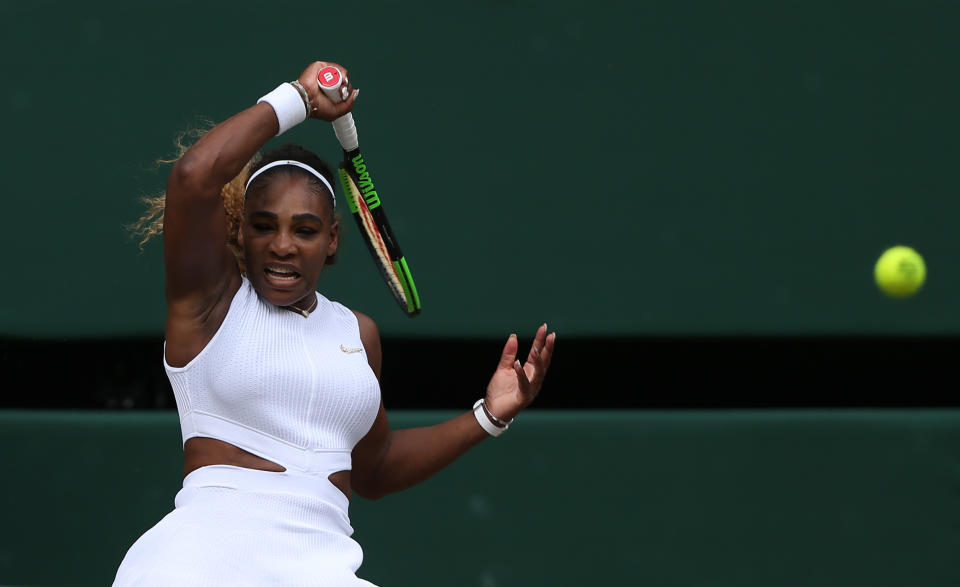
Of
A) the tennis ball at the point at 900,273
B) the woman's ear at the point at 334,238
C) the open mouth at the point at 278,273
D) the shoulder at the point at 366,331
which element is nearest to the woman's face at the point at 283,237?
the open mouth at the point at 278,273

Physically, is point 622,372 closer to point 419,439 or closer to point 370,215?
point 419,439

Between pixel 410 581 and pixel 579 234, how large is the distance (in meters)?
1.08

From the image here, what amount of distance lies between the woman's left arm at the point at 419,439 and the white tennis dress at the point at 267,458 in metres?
0.23

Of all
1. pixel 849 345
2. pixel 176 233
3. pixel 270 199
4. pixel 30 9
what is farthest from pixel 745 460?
pixel 30 9

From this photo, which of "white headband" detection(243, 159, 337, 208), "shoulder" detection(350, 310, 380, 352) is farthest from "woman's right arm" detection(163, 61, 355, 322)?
"shoulder" detection(350, 310, 380, 352)

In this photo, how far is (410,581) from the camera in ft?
9.95

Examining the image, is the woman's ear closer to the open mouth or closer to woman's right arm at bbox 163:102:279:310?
the open mouth

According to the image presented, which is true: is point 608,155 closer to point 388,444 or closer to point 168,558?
point 388,444

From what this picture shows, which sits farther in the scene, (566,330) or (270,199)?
(566,330)

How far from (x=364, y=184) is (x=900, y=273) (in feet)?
4.56

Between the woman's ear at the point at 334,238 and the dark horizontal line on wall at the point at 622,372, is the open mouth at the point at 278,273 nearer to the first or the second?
the woman's ear at the point at 334,238

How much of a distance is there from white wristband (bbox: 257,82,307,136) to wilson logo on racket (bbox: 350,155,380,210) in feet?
1.10

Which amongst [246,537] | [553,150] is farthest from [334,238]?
[553,150]

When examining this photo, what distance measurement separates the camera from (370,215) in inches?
95.8
